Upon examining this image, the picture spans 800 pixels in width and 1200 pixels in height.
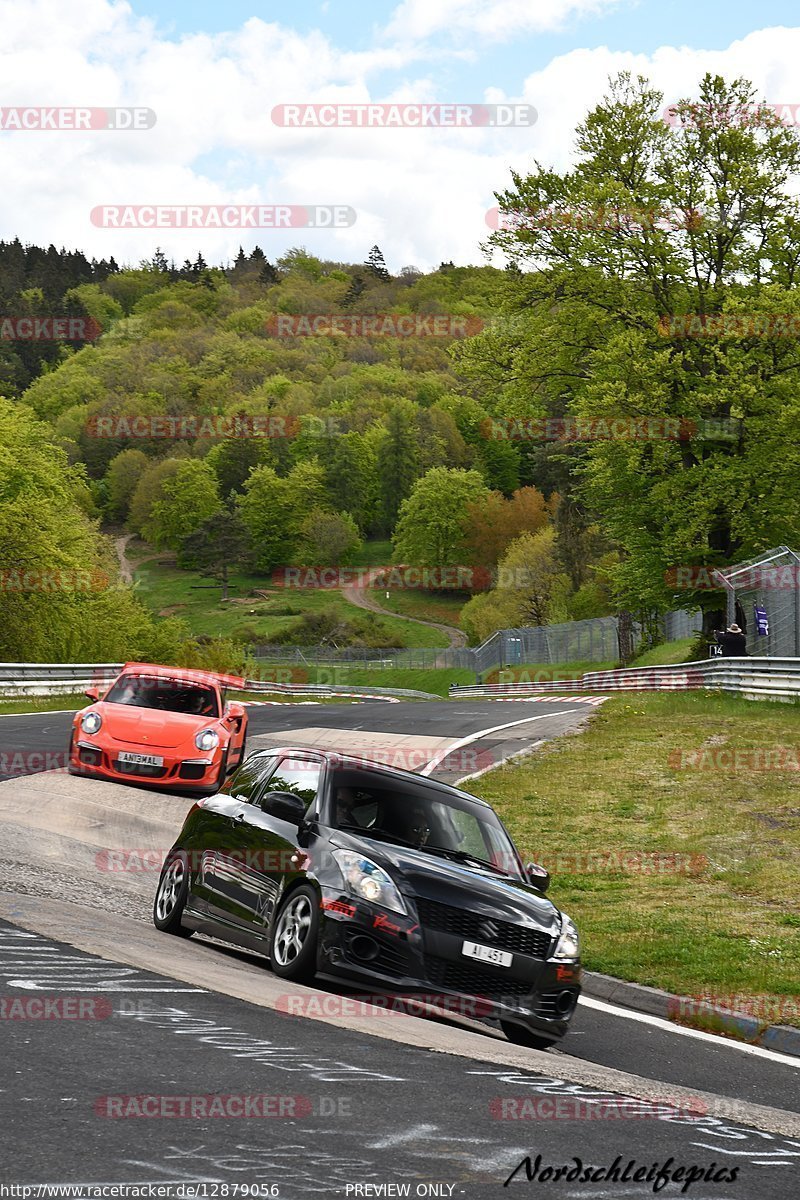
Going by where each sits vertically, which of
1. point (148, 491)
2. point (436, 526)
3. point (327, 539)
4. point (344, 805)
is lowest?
point (344, 805)

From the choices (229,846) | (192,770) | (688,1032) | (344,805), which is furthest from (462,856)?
(192,770)

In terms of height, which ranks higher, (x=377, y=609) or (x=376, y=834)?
(x=376, y=834)

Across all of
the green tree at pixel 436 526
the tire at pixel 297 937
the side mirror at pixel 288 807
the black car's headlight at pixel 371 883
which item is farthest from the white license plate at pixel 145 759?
the green tree at pixel 436 526

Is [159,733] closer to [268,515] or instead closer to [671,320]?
[671,320]

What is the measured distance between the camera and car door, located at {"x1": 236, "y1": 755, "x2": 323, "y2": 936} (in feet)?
30.3

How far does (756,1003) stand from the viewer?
9914 mm

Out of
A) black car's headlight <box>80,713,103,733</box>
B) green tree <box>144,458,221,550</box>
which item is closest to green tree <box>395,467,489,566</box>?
green tree <box>144,458,221,550</box>

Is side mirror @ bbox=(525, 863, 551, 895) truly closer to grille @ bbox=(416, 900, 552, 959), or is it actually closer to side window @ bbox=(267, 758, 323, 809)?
grille @ bbox=(416, 900, 552, 959)

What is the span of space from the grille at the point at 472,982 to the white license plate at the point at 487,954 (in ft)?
0.23

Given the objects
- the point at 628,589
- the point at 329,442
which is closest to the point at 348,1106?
the point at 628,589

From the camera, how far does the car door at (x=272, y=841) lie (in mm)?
9227

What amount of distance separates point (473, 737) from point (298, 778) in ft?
61.7

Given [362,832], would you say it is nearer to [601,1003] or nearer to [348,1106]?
[601,1003]

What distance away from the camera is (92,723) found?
1770 centimetres
